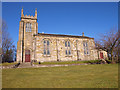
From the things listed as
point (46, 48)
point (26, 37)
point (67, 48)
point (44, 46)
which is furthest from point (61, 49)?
point (26, 37)

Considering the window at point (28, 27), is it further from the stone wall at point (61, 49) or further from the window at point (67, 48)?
the window at point (67, 48)

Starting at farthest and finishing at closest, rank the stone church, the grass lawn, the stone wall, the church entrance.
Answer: the stone wall
the stone church
the church entrance
the grass lawn

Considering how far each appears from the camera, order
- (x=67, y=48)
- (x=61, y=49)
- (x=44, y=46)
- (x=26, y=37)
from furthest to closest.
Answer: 1. (x=67, y=48)
2. (x=61, y=49)
3. (x=44, y=46)
4. (x=26, y=37)

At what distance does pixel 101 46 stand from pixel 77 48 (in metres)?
9.69

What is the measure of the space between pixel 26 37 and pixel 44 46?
21.8ft

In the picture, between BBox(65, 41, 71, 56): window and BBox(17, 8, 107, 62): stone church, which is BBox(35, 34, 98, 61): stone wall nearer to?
BBox(17, 8, 107, 62): stone church

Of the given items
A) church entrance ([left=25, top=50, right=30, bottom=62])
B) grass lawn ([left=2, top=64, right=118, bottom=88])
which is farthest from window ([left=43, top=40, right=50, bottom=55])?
grass lawn ([left=2, top=64, right=118, bottom=88])

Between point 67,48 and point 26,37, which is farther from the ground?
point 26,37

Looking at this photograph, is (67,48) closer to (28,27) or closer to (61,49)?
(61,49)

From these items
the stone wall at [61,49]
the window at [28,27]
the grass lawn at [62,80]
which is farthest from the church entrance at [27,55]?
the grass lawn at [62,80]

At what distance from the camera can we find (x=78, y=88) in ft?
20.5

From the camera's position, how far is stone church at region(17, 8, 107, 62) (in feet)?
99.2

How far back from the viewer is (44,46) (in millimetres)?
31719

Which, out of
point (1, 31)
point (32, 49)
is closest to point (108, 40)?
point (32, 49)
